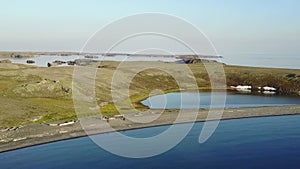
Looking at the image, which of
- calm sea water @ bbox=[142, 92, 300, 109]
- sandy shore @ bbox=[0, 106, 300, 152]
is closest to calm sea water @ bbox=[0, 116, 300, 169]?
sandy shore @ bbox=[0, 106, 300, 152]

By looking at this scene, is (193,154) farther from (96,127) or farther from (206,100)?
(206,100)

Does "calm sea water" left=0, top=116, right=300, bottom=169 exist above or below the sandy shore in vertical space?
below

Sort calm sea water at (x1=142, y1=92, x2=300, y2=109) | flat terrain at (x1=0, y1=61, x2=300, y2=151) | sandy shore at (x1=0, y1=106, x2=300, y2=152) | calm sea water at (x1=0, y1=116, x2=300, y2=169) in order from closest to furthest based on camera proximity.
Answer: calm sea water at (x1=0, y1=116, x2=300, y2=169) → sandy shore at (x1=0, y1=106, x2=300, y2=152) → flat terrain at (x1=0, y1=61, x2=300, y2=151) → calm sea water at (x1=142, y1=92, x2=300, y2=109)

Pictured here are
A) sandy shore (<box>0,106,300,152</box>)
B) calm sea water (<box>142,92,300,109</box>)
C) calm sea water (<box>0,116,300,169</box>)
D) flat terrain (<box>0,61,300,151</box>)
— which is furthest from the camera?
calm sea water (<box>142,92,300,109</box>)

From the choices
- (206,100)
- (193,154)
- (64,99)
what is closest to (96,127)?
(64,99)

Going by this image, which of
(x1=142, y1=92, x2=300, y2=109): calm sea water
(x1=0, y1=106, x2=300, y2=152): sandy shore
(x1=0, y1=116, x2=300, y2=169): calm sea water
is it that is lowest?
(x1=0, y1=116, x2=300, y2=169): calm sea water

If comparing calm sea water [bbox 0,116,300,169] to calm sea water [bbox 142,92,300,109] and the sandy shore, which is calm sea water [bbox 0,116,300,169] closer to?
the sandy shore

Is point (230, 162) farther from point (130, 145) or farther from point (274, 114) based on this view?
point (274, 114)

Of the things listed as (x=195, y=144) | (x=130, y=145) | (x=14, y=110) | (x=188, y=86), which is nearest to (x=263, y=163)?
(x=195, y=144)
